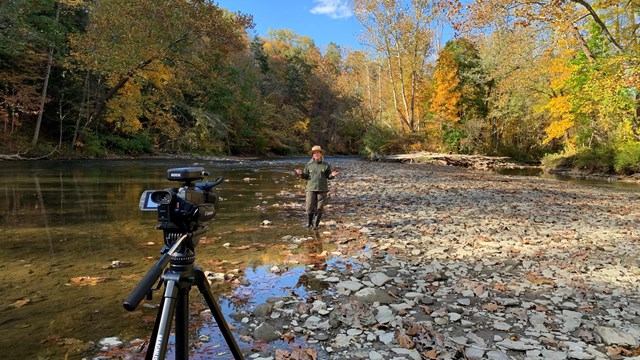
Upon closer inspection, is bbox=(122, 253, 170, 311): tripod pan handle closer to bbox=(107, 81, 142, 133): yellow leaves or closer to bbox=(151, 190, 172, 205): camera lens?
bbox=(151, 190, 172, 205): camera lens

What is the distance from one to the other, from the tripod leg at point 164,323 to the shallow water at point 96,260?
1.80 metres

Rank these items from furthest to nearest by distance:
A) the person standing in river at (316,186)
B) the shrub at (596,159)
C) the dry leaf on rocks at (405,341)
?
the shrub at (596,159), the person standing in river at (316,186), the dry leaf on rocks at (405,341)

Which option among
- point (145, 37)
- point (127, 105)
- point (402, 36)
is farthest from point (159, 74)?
point (402, 36)

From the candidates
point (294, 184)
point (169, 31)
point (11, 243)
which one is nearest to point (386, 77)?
point (169, 31)

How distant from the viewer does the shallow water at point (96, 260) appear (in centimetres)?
380

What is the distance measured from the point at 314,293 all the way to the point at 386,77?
44.3 meters

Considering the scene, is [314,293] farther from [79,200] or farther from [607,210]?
[607,210]

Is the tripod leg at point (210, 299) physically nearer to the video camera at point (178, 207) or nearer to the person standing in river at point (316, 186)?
the video camera at point (178, 207)

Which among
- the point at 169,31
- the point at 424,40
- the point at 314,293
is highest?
the point at 424,40

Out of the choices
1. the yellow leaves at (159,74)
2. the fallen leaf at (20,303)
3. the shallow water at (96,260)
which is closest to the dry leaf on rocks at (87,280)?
the shallow water at (96,260)

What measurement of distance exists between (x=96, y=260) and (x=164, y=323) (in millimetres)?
4834

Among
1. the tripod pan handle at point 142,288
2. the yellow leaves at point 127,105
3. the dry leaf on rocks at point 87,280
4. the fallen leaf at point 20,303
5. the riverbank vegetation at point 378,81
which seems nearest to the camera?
the tripod pan handle at point 142,288

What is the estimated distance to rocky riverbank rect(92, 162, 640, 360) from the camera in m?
3.55

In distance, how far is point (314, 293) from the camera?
487 cm
